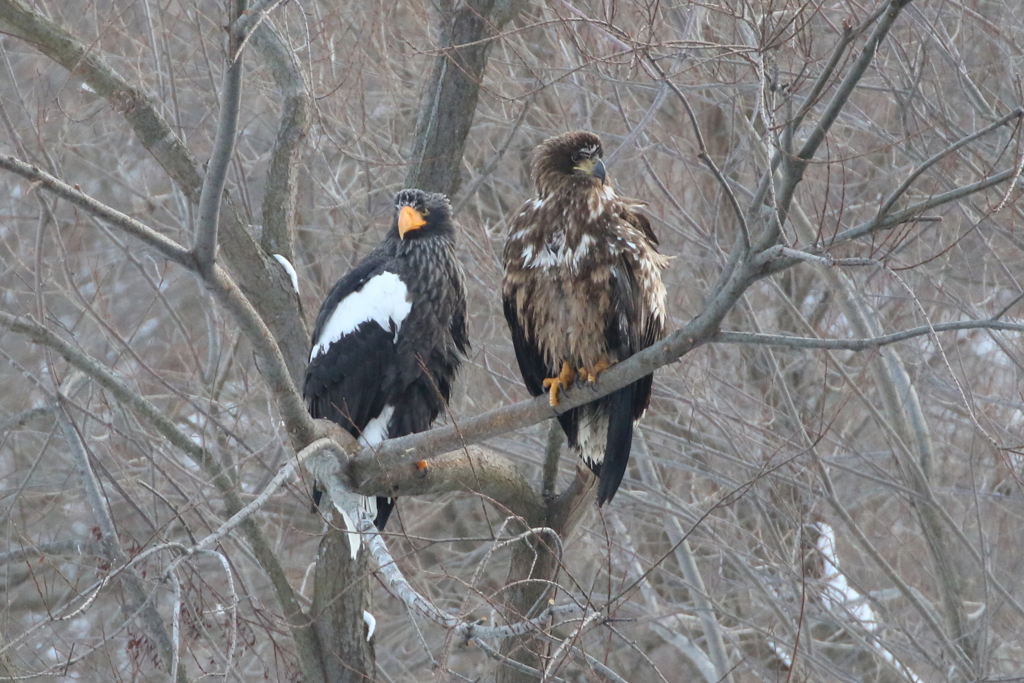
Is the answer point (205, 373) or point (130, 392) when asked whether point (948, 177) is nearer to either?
point (130, 392)

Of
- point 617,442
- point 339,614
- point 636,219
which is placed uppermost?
point 636,219

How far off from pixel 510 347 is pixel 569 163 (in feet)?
7.97

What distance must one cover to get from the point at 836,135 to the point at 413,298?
2465 mm

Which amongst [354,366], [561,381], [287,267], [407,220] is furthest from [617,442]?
[287,267]

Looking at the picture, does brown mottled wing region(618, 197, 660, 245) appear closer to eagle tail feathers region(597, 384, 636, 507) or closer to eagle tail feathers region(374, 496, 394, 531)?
eagle tail feathers region(597, 384, 636, 507)

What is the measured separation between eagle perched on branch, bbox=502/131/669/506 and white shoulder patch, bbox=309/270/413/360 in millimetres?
891

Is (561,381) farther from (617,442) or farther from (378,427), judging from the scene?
(378,427)

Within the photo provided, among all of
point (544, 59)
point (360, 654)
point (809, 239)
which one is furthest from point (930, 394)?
point (360, 654)

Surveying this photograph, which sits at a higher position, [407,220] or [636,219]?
[407,220]

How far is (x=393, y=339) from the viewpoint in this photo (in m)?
4.56

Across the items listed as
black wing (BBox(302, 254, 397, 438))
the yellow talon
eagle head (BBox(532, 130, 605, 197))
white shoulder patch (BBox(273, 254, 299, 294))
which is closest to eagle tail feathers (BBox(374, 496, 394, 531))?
black wing (BBox(302, 254, 397, 438))

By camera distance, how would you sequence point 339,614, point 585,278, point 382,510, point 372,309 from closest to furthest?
1. point 585,278
2. point 372,309
3. point 382,510
4. point 339,614

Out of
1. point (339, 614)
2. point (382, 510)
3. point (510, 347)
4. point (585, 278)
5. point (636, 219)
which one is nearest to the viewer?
point (585, 278)

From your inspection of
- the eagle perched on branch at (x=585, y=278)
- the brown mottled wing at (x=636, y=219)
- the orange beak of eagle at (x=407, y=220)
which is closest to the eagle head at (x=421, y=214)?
the orange beak of eagle at (x=407, y=220)
